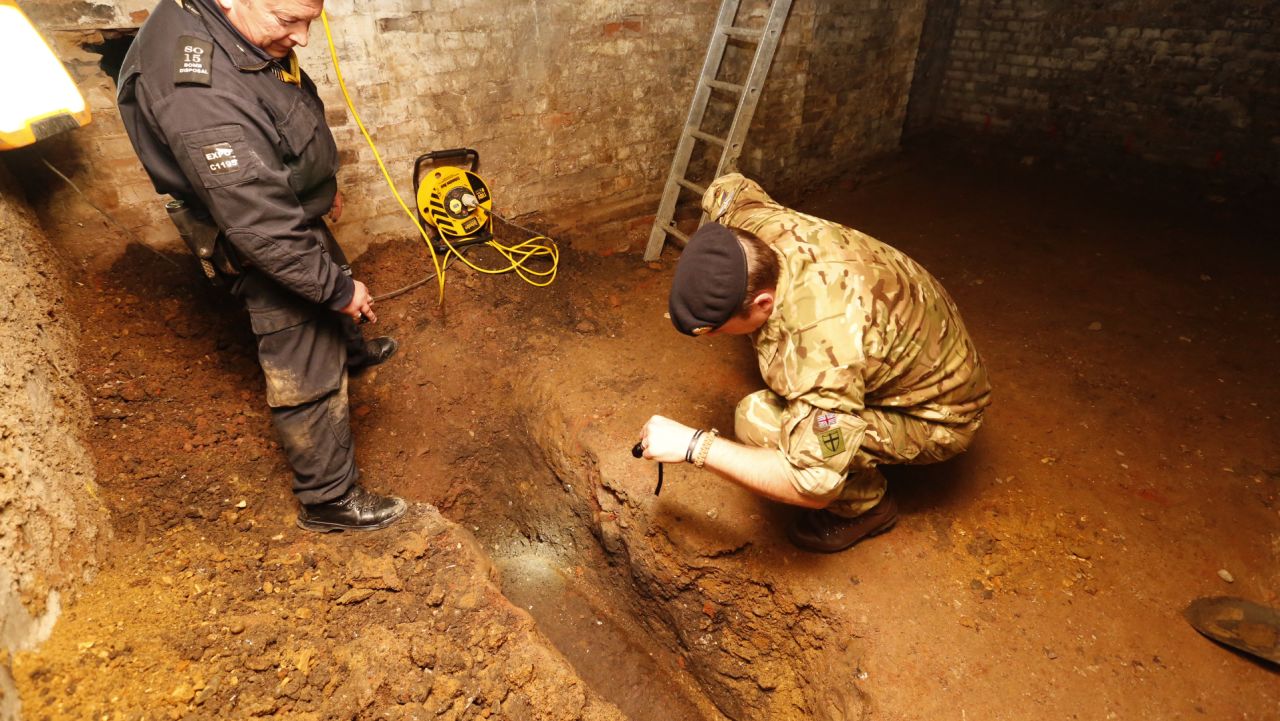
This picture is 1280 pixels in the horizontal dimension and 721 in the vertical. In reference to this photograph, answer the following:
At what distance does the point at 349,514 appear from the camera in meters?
2.20

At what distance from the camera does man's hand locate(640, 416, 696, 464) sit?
68.3 inches

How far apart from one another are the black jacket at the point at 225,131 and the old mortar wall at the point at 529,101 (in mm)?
909

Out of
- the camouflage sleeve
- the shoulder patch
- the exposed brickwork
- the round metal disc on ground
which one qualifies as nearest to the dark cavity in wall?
the shoulder patch

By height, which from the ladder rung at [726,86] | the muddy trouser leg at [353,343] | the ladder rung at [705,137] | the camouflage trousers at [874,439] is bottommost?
the muddy trouser leg at [353,343]

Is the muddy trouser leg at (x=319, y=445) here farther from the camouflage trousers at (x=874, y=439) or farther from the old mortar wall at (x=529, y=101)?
the camouflage trousers at (x=874, y=439)

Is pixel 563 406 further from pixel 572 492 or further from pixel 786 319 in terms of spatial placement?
pixel 786 319

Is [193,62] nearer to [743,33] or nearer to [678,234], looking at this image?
[678,234]

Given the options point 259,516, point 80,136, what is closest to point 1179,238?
point 259,516

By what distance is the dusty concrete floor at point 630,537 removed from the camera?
67.9 inches

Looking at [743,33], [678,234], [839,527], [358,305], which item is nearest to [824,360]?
[839,527]

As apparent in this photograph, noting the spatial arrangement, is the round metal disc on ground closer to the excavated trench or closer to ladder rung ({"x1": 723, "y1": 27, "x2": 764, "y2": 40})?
the excavated trench

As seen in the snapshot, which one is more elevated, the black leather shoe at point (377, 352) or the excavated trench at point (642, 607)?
the black leather shoe at point (377, 352)

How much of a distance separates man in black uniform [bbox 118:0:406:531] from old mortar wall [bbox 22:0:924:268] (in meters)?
0.85

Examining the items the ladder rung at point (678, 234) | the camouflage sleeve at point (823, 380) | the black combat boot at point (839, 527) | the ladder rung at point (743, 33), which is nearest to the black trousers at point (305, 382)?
the camouflage sleeve at point (823, 380)
